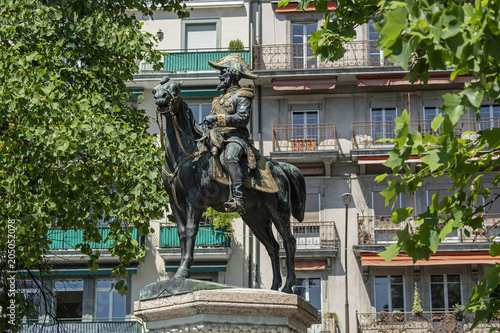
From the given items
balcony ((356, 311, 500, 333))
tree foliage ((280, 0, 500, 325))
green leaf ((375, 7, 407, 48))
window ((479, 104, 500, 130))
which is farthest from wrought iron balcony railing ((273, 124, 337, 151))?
green leaf ((375, 7, 407, 48))

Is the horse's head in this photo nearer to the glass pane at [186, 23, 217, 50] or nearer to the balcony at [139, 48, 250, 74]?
the balcony at [139, 48, 250, 74]

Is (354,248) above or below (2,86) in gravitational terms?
below

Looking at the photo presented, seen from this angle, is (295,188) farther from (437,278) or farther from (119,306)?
(119,306)

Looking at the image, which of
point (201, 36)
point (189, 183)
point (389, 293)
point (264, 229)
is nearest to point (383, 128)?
point (389, 293)

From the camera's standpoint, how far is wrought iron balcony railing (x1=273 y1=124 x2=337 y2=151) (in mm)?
32719

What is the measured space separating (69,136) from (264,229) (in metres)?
5.48

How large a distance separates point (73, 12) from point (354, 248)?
1620 cm

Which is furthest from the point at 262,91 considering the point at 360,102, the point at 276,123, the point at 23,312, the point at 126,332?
the point at 23,312

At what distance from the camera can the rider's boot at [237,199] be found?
32.0 ft

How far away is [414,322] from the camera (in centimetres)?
3069

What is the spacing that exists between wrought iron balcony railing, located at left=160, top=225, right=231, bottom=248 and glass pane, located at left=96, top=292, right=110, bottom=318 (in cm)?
289

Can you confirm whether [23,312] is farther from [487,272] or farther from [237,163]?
[487,272]

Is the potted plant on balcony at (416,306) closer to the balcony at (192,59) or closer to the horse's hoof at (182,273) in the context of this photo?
the balcony at (192,59)

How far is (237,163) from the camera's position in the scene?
986 cm
